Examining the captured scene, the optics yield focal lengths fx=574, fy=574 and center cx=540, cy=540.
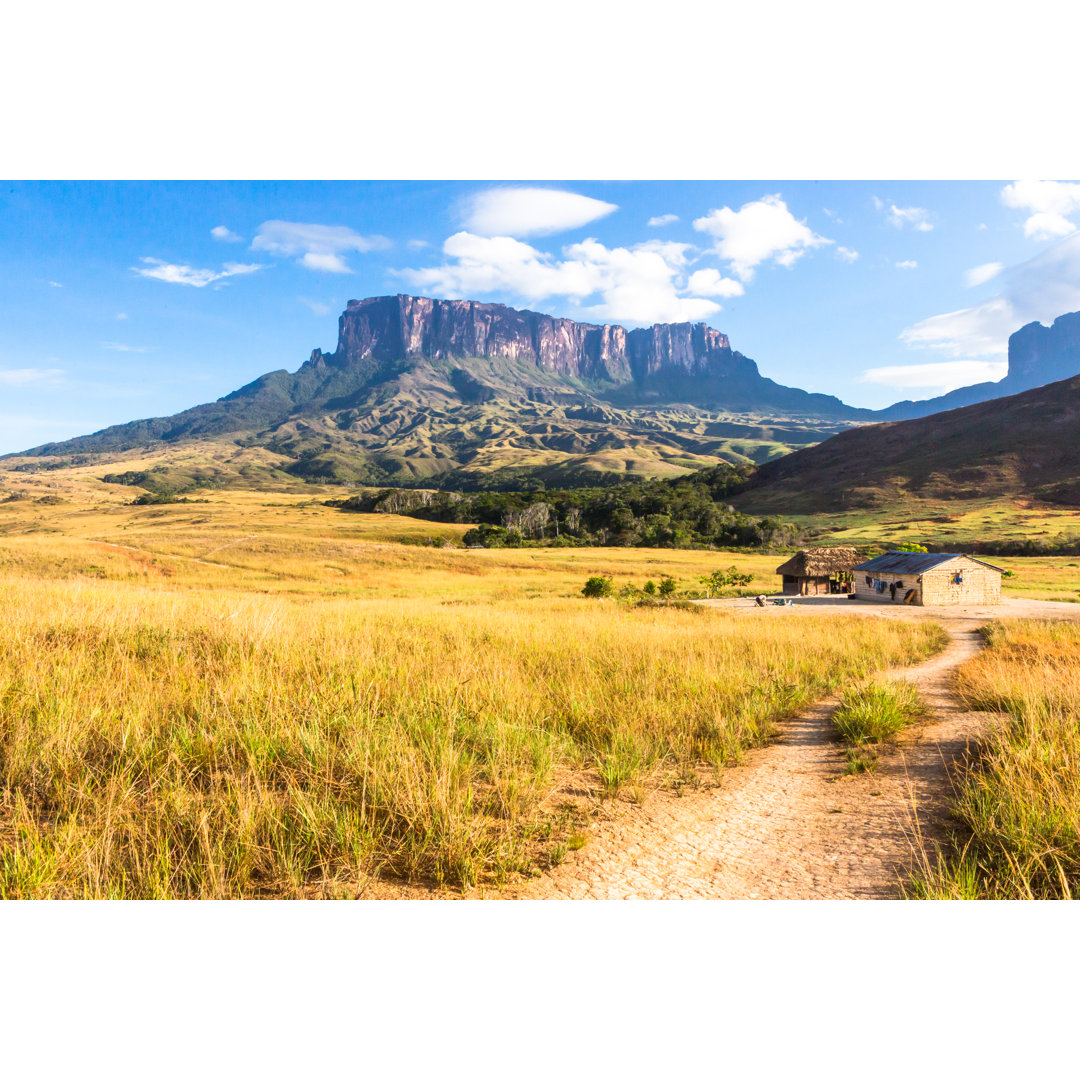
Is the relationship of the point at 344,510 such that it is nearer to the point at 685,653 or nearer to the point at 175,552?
the point at 175,552

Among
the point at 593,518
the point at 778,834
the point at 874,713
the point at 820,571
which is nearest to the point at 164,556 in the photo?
the point at 874,713

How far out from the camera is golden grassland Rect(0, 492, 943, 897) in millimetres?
2559

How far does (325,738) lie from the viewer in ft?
12.3

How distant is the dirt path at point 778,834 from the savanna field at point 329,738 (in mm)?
202

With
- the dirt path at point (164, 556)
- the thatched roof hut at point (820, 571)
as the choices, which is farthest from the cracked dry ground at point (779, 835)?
the thatched roof hut at point (820, 571)

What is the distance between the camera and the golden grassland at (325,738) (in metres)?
2.56

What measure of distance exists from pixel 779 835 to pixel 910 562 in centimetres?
3784

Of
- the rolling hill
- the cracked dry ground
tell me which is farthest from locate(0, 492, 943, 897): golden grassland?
the rolling hill

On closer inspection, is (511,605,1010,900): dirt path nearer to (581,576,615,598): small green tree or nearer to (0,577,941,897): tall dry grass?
(0,577,941,897): tall dry grass

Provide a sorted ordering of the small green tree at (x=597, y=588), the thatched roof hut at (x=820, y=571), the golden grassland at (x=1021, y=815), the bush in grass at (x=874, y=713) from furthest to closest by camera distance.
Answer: the thatched roof hut at (x=820, y=571) < the small green tree at (x=597, y=588) < the bush in grass at (x=874, y=713) < the golden grassland at (x=1021, y=815)

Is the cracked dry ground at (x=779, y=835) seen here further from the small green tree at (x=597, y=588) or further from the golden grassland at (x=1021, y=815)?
the small green tree at (x=597, y=588)

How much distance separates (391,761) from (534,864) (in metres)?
1.01
